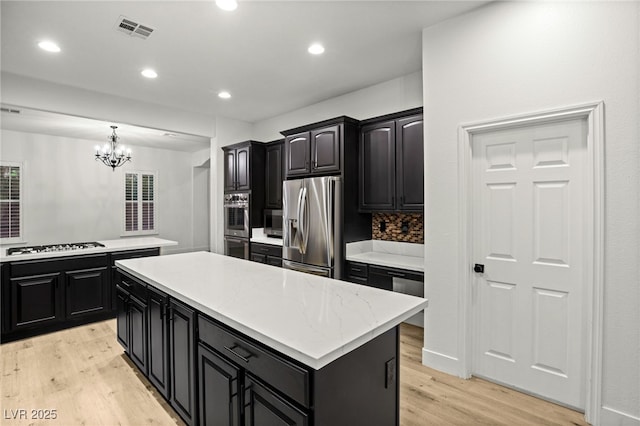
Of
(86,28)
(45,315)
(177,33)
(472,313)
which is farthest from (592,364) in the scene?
(45,315)

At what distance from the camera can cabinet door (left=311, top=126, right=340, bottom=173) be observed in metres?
3.76

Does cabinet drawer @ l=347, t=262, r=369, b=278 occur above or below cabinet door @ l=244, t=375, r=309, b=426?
above

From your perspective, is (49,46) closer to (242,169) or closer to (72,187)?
(242,169)

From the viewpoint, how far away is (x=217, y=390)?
63.0 inches

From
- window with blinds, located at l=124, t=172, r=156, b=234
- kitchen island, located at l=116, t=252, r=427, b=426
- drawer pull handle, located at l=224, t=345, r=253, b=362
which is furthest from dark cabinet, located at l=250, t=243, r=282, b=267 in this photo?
window with blinds, located at l=124, t=172, r=156, b=234

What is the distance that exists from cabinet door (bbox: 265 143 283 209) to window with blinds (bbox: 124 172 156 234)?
4087mm

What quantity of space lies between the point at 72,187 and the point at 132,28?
535 cm

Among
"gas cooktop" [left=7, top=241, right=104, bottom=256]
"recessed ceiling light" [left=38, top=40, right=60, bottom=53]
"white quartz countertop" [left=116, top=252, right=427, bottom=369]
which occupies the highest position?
"recessed ceiling light" [left=38, top=40, right=60, bottom=53]

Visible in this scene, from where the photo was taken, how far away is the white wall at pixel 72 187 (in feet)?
20.1

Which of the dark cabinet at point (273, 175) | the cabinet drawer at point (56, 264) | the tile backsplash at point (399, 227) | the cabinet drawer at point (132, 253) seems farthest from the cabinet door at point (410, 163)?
the cabinet drawer at point (56, 264)

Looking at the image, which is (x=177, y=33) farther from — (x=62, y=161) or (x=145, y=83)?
(x=62, y=161)

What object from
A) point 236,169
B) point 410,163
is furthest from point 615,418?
point 236,169

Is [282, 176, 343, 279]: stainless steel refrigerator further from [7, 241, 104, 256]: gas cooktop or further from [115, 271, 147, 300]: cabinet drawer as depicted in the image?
[7, 241, 104, 256]: gas cooktop

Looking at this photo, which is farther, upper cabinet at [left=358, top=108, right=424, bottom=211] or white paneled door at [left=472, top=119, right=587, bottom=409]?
upper cabinet at [left=358, top=108, right=424, bottom=211]
